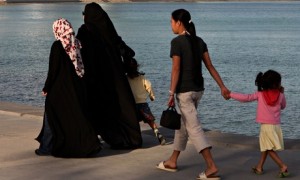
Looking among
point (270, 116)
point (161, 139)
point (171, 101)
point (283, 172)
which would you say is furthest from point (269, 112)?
point (161, 139)

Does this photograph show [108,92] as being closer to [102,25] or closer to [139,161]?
[102,25]

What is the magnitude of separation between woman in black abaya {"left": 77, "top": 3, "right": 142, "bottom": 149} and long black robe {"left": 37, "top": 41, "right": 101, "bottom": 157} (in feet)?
1.30

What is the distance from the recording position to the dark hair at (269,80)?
822 centimetres

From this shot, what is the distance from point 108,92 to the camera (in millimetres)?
9750

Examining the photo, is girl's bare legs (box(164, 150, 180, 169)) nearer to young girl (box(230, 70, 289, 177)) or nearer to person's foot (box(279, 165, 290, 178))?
young girl (box(230, 70, 289, 177))

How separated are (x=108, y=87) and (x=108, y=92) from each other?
58mm

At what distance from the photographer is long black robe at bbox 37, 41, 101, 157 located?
924 cm

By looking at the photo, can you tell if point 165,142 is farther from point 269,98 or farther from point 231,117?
point 231,117

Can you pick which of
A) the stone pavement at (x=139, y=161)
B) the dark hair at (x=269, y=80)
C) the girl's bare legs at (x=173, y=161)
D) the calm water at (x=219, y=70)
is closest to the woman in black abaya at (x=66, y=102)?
the stone pavement at (x=139, y=161)

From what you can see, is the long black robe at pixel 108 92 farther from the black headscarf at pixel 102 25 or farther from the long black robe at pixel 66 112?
the long black robe at pixel 66 112

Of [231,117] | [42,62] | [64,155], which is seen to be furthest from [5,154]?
[42,62]

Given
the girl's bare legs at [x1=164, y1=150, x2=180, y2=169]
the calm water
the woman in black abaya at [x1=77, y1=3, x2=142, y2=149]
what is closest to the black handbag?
the girl's bare legs at [x1=164, y1=150, x2=180, y2=169]

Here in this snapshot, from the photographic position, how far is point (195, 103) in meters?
8.36

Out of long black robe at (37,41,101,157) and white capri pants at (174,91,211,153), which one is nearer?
white capri pants at (174,91,211,153)
